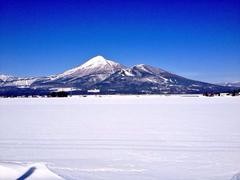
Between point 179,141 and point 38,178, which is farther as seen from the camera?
point 179,141

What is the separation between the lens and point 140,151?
9195mm

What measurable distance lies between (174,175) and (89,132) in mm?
7078

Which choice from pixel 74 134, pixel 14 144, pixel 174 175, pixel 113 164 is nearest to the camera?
pixel 174 175

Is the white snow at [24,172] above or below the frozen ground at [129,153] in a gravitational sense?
above

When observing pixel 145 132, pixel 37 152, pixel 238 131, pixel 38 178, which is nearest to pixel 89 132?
pixel 145 132

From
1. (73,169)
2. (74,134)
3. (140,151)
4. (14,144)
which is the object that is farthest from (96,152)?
(74,134)

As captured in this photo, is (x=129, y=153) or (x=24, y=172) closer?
(x=24, y=172)

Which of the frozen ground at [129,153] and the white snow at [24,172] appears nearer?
the white snow at [24,172]

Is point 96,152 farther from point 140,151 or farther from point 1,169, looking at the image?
point 1,169

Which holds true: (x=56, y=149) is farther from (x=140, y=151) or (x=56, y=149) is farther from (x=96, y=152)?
(x=140, y=151)

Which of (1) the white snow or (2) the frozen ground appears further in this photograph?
(2) the frozen ground

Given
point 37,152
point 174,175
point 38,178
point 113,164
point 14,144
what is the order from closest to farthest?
point 38,178, point 174,175, point 113,164, point 37,152, point 14,144

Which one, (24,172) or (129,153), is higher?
(24,172)

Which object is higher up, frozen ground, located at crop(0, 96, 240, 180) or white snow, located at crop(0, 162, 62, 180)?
white snow, located at crop(0, 162, 62, 180)
